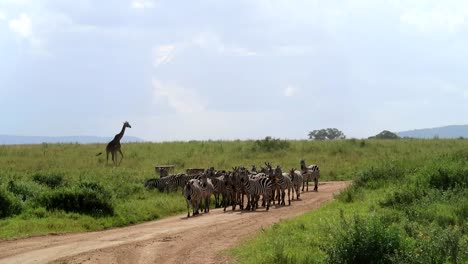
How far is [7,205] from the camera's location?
2067 cm

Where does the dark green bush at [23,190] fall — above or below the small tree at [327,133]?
below

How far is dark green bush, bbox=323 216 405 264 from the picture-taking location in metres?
10.8

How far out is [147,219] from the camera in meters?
21.9

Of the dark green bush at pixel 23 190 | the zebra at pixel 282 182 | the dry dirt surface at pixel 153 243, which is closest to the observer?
the dry dirt surface at pixel 153 243

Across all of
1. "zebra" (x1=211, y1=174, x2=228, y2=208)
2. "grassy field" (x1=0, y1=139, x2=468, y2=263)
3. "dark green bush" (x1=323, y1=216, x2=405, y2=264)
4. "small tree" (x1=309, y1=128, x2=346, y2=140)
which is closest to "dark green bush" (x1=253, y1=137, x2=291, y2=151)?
"grassy field" (x1=0, y1=139, x2=468, y2=263)

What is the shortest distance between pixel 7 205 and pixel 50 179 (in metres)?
5.06

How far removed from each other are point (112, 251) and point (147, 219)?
709 cm

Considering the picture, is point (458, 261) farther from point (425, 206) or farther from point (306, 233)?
point (425, 206)

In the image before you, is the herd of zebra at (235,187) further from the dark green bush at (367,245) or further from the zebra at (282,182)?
the dark green bush at (367,245)

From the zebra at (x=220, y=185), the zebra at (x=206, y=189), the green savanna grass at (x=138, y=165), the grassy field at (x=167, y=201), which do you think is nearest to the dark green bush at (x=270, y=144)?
the green savanna grass at (x=138, y=165)

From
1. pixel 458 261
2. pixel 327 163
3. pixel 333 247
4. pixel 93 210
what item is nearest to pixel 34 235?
pixel 93 210

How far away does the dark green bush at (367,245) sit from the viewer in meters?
10.8

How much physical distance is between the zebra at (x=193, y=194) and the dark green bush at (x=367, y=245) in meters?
11.0

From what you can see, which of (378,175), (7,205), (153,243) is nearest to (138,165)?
(7,205)
